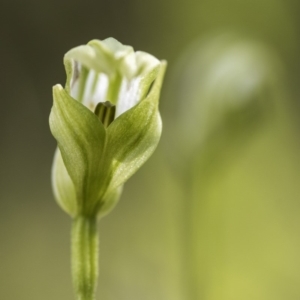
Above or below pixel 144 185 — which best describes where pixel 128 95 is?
below

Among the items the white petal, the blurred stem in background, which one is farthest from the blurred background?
the white petal

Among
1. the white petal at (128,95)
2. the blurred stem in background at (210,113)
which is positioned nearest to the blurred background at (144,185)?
the blurred stem in background at (210,113)

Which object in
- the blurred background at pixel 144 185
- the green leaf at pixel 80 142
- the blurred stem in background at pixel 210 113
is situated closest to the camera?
the green leaf at pixel 80 142

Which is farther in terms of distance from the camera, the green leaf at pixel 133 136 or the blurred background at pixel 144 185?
the blurred background at pixel 144 185

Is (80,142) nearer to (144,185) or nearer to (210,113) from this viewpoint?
(210,113)

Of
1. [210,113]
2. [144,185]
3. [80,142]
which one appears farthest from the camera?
[144,185]

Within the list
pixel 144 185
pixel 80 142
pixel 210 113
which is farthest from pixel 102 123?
pixel 144 185

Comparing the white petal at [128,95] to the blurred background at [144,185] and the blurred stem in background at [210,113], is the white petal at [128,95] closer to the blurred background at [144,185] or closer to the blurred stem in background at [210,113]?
the blurred stem in background at [210,113]

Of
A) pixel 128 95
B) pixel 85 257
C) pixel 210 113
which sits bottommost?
pixel 85 257
